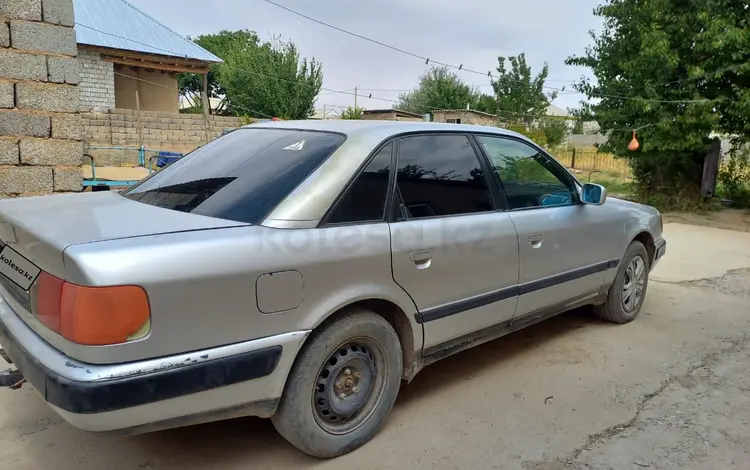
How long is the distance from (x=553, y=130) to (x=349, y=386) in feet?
81.2

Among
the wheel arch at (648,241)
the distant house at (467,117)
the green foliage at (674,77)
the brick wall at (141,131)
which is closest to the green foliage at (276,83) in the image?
the distant house at (467,117)

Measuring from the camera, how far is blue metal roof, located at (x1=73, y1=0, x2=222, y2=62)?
63.9ft

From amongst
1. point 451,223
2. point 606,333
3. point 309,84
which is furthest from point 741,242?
point 309,84

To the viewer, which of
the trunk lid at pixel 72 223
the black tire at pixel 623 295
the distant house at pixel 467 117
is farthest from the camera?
the distant house at pixel 467 117

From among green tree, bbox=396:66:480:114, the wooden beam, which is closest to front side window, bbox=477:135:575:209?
the wooden beam

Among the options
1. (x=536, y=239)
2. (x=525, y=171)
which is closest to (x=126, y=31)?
(x=525, y=171)

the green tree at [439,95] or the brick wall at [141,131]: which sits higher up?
the green tree at [439,95]

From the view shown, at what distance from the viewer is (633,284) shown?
4.71m

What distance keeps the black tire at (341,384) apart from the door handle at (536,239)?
1.25m

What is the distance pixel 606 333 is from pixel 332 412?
9.40 feet

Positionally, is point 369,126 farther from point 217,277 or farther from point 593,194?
point 593,194

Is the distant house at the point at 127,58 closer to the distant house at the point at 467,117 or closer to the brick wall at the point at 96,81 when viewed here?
the brick wall at the point at 96,81

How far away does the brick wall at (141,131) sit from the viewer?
602 inches

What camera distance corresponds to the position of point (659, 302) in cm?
548
